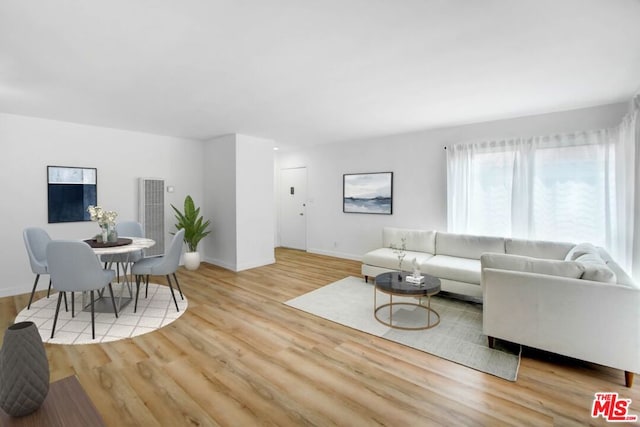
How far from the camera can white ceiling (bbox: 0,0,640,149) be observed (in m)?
1.81

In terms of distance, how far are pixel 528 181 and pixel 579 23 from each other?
8.47ft

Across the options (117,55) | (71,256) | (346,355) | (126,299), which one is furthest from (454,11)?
(126,299)

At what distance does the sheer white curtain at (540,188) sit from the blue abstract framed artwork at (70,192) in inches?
A: 223

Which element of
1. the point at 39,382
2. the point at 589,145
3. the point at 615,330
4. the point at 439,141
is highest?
the point at 439,141

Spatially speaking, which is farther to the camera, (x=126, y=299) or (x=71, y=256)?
(x=126, y=299)

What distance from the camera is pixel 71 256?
2.77 metres

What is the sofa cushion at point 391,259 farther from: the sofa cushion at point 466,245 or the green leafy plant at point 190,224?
the green leafy plant at point 190,224

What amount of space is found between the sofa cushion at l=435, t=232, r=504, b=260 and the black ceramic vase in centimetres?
452

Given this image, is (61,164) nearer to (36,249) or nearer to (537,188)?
(36,249)

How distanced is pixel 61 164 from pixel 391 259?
505cm

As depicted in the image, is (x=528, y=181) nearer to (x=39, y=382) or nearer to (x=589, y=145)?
(x=589, y=145)

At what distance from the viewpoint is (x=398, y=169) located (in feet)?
17.9

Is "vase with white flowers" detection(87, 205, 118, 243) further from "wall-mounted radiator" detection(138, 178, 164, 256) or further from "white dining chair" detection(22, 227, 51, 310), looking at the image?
"wall-mounted radiator" detection(138, 178, 164, 256)

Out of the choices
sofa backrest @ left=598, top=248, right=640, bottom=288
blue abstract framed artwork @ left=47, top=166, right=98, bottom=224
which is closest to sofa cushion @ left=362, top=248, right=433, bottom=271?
sofa backrest @ left=598, top=248, right=640, bottom=288
